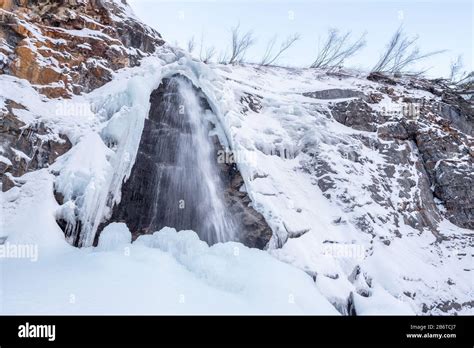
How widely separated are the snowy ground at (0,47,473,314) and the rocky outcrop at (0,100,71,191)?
20 centimetres

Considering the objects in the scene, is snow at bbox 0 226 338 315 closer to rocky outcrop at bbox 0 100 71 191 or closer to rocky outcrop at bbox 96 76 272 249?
rocky outcrop at bbox 96 76 272 249

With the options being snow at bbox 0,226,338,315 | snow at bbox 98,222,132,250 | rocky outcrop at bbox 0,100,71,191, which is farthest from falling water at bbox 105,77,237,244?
rocky outcrop at bbox 0,100,71,191

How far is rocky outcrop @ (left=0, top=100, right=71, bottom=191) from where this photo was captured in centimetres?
635

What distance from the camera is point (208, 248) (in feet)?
19.5

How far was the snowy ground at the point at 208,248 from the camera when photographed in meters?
4.64

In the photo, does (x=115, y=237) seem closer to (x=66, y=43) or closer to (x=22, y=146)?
(x=22, y=146)

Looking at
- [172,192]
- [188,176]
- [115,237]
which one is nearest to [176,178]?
[188,176]

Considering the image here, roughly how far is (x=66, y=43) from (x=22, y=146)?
126 inches

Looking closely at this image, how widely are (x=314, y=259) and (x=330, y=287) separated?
68 centimetres

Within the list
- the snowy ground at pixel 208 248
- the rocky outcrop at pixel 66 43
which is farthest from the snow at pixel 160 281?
the rocky outcrop at pixel 66 43

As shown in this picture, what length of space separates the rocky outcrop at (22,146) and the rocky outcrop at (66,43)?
114 cm
